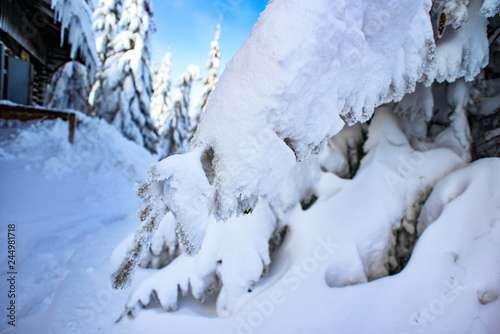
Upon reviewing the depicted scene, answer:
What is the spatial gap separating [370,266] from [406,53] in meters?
2.92

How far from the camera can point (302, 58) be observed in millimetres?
1890

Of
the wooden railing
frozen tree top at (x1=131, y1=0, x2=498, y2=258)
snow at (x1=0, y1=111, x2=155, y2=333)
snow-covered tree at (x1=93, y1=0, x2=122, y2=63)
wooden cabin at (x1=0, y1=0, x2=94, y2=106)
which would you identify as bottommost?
snow at (x1=0, y1=111, x2=155, y2=333)

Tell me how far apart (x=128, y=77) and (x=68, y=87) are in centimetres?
300

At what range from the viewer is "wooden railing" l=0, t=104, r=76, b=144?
6098 mm

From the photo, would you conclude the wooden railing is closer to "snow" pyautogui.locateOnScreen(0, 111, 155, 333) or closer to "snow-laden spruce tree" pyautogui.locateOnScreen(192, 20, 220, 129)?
"snow" pyautogui.locateOnScreen(0, 111, 155, 333)

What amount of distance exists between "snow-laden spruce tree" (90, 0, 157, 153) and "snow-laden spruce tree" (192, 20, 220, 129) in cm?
344

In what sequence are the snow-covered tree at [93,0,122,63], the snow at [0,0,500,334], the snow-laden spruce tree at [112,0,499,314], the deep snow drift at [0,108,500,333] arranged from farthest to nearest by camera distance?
the snow-covered tree at [93,0,122,63], the deep snow drift at [0,108,500,333], the snow at [0,0,500,334], the snow-laden spruce tree at [112,0,499,314]

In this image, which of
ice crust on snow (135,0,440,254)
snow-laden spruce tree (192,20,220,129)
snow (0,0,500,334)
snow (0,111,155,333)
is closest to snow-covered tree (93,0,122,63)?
snow-laden spruce tree (192,20,220,129)

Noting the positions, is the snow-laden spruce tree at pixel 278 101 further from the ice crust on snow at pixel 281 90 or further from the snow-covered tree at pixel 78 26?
the snow-covered tree at pixel 78 26

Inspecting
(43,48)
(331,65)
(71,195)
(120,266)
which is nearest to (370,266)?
(331,65)

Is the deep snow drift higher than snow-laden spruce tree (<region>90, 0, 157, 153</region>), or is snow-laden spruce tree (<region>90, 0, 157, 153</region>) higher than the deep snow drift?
snow-laden spruce tree (<region>90, 0, 157, 153</region>)

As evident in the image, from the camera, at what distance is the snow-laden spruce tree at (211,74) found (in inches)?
617

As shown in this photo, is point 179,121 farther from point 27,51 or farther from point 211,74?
point 27,51

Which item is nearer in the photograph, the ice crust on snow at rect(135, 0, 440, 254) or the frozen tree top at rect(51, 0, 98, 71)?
the ice crust on snow at rect(135, 0, 440, 254)
